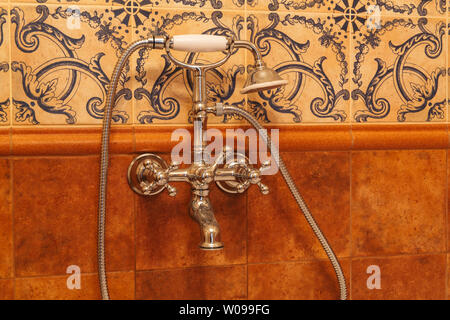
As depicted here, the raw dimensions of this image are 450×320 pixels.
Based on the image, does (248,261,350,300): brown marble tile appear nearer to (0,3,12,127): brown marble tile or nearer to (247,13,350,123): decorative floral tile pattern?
(247,13,350,123): decorative floral tile pattern

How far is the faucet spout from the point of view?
743 millimetres

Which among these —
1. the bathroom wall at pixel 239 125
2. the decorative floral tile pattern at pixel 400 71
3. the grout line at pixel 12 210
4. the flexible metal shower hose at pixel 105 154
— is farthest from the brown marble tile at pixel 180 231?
the decorative floral tile pattern at pixel 400 71

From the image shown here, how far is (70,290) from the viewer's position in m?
0.84

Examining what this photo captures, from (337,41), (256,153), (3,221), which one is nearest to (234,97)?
(256,153)

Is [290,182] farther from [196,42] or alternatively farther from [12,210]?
[12,210]

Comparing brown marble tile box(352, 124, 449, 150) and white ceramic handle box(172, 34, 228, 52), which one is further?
brown marble tile box(352, 124, 449, 150)

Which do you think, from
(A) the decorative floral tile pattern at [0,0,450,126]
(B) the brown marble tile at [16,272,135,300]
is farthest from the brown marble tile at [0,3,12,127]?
(B) the brown marble tile at [16,272,135,300]

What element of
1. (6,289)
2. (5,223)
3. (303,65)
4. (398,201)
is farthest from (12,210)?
(398,201)

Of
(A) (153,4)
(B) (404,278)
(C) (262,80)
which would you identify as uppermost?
(A) (153,4)

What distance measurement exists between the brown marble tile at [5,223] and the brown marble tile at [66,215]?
0.04 feet

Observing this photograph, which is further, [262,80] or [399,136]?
[399,136]

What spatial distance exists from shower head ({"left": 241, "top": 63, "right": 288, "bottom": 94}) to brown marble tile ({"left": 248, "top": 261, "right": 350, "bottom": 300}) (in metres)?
0.36

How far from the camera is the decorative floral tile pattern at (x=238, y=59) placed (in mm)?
812

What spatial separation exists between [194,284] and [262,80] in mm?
417
